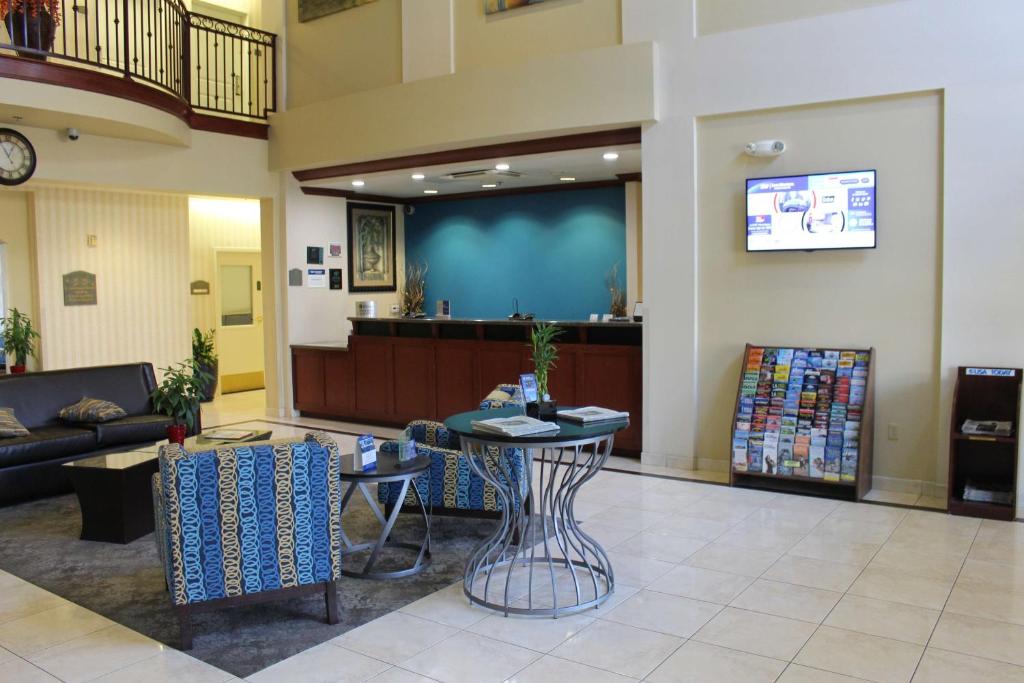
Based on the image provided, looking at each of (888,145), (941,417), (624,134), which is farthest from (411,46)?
(941,417)

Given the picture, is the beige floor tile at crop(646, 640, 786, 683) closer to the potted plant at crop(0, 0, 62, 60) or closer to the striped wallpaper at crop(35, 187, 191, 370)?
the potted plant at crop(0, 0, 62, 60)

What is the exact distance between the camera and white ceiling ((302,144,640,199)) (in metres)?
7.51

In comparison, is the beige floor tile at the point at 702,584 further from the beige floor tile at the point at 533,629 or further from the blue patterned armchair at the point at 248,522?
the blue patterned armchair at the point at 248,522

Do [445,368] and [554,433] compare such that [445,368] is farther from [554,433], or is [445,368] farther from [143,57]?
[554,433]

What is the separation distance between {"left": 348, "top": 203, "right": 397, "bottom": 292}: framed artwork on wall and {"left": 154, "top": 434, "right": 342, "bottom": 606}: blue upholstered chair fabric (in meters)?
6.67

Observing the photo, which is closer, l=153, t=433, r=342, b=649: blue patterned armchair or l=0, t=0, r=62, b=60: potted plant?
l=153, t=433, r=342, b=649: blue patterned armchair

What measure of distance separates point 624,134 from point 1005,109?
8.91 feet

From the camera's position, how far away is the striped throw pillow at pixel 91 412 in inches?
253

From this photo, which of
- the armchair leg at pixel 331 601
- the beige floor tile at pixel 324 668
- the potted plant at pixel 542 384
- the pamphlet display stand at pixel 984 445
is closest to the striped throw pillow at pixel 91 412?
the armchair leg at pixel 331 601

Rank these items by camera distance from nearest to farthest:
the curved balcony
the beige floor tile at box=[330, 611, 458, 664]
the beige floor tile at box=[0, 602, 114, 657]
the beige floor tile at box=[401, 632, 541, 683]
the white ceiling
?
the beige floor tile at box=[401, 632, 541, 683]
the beige floor tile at box=[330, 611, 458, 664]
the beige floor tile at box=[0, 602, 114, 657]
the curved balcony
the white ceiling

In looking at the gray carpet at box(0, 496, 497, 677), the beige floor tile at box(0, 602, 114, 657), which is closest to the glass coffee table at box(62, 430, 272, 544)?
the gray carpet at box(0, 496, 497, 677)

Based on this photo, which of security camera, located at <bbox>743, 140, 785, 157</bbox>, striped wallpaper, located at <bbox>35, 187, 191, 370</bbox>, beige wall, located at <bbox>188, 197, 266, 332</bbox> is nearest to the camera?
security camera, located at <bbox>743, 140, 785, 157</bbox>

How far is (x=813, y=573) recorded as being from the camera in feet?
13.9

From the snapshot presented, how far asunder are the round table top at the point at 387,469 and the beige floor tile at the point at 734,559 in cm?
155
